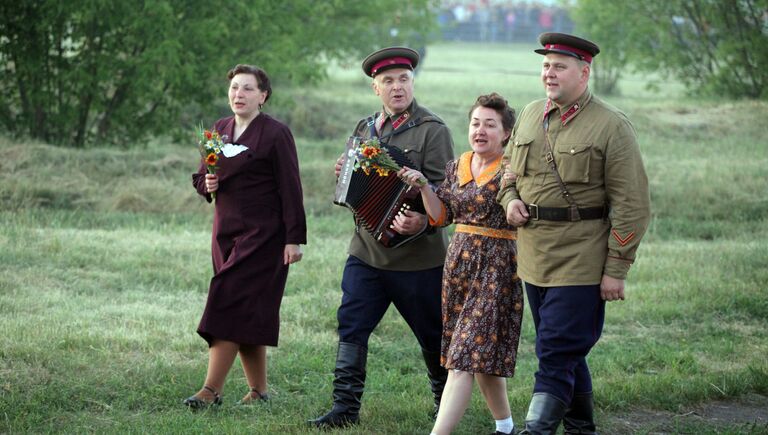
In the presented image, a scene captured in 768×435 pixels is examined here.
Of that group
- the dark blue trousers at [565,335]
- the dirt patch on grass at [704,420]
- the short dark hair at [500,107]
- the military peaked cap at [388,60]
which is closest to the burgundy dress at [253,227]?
the military peaked cap at [388,60]

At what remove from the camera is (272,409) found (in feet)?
21.7

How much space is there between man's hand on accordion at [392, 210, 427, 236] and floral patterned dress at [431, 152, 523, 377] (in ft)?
0.43

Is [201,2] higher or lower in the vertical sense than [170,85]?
higher

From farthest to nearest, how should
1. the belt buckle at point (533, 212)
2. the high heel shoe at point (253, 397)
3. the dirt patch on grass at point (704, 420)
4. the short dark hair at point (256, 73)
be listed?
the high heel shoe at point (253, 397)
the short dark hair at point (256, 73)
the dirt patch on grass at point (704, 420)
the belt buckle at point (533, 212)

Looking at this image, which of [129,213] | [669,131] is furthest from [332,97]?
[129,213]

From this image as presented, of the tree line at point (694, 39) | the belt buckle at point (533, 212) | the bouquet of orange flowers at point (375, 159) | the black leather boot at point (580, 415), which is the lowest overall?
the black leather boot at point (580, 415)

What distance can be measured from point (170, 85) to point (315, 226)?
16.9ft

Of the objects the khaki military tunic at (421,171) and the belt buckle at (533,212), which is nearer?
the belt buckle at (533,212)

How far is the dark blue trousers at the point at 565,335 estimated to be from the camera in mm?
5457

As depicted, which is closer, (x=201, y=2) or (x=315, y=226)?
(x=315, y=226)

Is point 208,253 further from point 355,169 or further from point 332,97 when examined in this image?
point 332,97

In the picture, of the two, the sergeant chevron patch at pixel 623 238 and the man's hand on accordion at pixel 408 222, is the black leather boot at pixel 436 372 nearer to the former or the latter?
the man's hand on accordion at pixel 408 222

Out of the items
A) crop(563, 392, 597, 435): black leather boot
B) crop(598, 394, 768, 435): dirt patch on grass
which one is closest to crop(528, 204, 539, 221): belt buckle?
crop(563, 392, 597, 435): black leather boot

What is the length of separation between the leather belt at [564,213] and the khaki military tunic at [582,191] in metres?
0.02
